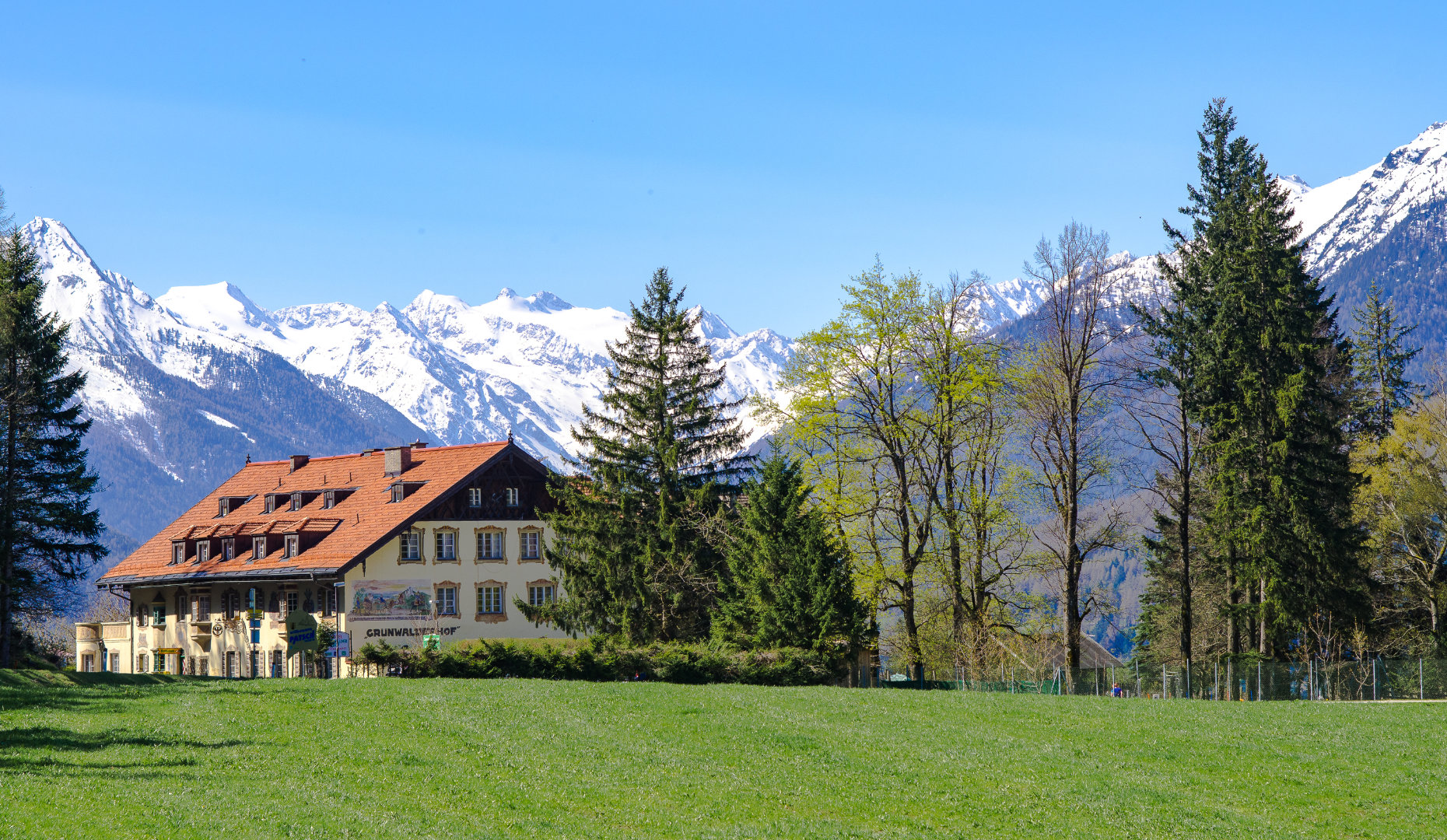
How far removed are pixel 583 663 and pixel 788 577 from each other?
305 inches

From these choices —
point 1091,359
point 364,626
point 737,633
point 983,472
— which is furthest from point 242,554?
point 1091,359

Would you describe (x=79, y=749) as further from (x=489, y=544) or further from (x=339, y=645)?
(x=489, y=544)

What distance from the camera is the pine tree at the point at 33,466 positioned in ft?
167

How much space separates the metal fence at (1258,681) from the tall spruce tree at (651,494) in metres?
8.73

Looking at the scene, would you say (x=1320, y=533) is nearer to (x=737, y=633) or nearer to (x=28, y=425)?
(x=737, y=633)

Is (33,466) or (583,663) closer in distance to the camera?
(583,663)

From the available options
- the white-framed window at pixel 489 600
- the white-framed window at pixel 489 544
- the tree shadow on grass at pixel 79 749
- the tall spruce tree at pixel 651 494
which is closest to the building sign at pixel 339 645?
the tall spruce tree at pixel 651 494

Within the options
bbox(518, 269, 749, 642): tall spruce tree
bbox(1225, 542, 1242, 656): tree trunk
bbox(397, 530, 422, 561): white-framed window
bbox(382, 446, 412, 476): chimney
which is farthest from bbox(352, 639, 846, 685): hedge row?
bbox(382, 446, 412, 476): chimney

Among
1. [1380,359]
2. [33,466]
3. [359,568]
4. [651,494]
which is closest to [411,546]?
[359,568]

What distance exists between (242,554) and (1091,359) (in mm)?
42900

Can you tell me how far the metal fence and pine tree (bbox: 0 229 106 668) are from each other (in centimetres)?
3277

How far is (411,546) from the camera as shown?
6059cm

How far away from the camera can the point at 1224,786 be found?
21.1 m

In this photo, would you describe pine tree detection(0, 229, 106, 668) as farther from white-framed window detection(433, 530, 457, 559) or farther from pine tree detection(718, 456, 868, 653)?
pine tree detection(718, 456, 868, 653)
